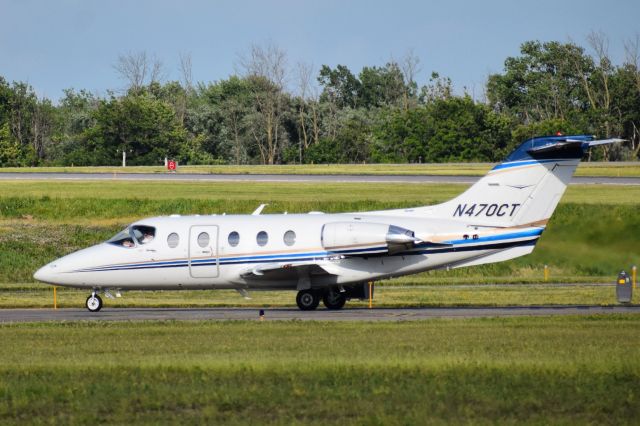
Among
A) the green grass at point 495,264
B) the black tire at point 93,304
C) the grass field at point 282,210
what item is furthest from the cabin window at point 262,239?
the grass field at point 282,210

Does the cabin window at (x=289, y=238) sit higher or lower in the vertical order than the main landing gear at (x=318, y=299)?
higher

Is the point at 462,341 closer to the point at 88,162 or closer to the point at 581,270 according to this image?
the point at 581,270

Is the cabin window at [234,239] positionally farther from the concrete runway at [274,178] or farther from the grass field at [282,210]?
the concrete runway at [274,178]

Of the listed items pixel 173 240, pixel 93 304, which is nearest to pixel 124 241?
pixel 173 240

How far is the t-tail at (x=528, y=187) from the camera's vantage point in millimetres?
28578

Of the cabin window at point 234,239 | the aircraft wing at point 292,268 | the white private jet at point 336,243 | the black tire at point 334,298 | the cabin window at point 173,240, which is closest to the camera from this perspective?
the white private jet at point 336,243

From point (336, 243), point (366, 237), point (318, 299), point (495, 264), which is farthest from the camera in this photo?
point (495, 264)

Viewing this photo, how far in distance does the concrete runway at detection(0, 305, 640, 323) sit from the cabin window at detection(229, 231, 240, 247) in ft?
6.25

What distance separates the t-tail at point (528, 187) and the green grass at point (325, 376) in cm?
615

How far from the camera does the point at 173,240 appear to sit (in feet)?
99.6

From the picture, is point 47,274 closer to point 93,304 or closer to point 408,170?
point 93,304

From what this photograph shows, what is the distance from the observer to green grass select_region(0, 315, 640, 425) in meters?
12.9

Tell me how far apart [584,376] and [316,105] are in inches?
4560

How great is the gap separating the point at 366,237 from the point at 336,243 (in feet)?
2.82
